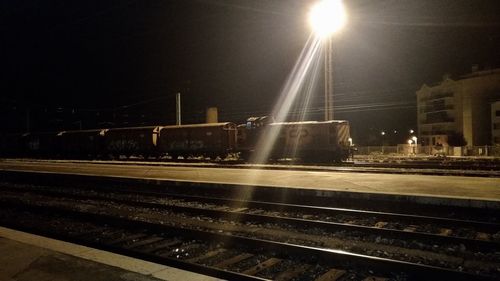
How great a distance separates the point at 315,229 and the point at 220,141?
74.4ft

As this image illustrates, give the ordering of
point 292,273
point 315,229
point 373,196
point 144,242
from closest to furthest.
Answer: point 292,273, point 144,242, point 315,229, point 373,196

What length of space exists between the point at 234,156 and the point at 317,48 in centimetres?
1249

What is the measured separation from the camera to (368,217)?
996 cm

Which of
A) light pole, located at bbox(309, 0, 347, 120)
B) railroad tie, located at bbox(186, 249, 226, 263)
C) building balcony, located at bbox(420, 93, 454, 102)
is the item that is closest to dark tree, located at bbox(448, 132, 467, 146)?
Answer: building balcony, located at bbox(420, 93, 454, 102)

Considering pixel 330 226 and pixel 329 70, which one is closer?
pixel 330 226

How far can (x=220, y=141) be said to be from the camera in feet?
103

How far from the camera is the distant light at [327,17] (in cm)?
2088

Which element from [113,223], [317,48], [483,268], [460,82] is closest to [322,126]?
[317,48]

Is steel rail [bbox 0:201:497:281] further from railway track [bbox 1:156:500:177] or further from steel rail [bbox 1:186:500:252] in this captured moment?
railway track [bbox 1:156:500:177]

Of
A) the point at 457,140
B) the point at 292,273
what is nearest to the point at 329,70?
the point at 292,273

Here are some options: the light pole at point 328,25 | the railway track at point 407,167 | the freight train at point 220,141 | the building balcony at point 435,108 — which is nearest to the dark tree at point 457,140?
the building balcony at point 435,108

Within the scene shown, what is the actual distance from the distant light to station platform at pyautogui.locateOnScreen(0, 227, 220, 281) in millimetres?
17455

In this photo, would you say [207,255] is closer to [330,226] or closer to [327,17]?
[330,226]

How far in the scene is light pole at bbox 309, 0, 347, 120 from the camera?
823 inches
